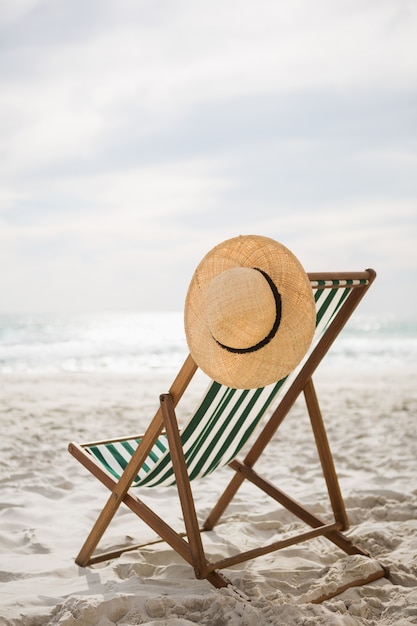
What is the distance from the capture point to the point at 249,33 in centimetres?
988

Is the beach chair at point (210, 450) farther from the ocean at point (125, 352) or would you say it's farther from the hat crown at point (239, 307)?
the ocean at point (125, 352)

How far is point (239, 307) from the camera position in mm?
1885

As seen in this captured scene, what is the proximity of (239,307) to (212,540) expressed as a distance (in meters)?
1.48

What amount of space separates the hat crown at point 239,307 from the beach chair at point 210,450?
0.68 ft

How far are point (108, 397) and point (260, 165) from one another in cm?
2768

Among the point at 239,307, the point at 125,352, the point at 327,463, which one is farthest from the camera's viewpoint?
the point at 125,352

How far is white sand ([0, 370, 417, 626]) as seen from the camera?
208cm

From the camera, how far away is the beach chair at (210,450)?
7.22ft

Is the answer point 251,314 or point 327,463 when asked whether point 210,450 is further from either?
point 251,314

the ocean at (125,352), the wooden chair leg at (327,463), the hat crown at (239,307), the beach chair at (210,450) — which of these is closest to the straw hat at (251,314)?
the hat crown at (239,307)

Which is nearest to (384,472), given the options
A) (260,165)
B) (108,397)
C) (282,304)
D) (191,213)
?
(282,304)

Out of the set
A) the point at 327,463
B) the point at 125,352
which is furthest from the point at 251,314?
the point at 125,352

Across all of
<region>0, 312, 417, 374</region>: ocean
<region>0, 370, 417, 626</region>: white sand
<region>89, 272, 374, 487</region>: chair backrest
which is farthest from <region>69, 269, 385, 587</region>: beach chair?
<region>0, 312, 417, 374</region>: ocean

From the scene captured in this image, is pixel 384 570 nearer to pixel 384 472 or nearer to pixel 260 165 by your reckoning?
pixel 384 472
